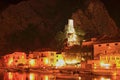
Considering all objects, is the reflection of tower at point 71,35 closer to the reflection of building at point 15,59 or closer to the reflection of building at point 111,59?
the reflection of building at point 15,59

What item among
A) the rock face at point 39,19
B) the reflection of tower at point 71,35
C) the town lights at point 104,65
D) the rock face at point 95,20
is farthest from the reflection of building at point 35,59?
the town lights at point 104,65

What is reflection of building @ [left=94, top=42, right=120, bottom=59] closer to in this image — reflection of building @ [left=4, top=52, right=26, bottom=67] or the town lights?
the town lights

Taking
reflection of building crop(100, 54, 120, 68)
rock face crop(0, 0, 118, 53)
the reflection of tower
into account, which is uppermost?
rock face crop(0, 0, 118, 53)

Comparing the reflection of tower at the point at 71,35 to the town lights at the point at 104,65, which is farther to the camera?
the reflection of tower at the point at 71,35

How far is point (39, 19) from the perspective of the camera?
54.6m

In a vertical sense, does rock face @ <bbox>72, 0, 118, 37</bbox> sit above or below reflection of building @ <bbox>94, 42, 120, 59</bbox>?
above

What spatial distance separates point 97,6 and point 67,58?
9.75 m

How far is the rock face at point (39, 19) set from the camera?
154ft

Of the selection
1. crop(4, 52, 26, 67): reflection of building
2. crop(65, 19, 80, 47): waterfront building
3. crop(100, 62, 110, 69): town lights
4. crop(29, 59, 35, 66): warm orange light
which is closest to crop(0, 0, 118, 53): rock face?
crop(65, 19, 80, 47): waterfront building

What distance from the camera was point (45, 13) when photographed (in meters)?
56.3

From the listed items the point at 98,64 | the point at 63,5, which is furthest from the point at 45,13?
the point at 98,64

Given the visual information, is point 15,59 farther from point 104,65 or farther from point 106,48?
point 104,65

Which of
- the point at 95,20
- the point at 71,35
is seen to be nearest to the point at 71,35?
the point at 71,35

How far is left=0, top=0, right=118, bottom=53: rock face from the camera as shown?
154 feet
